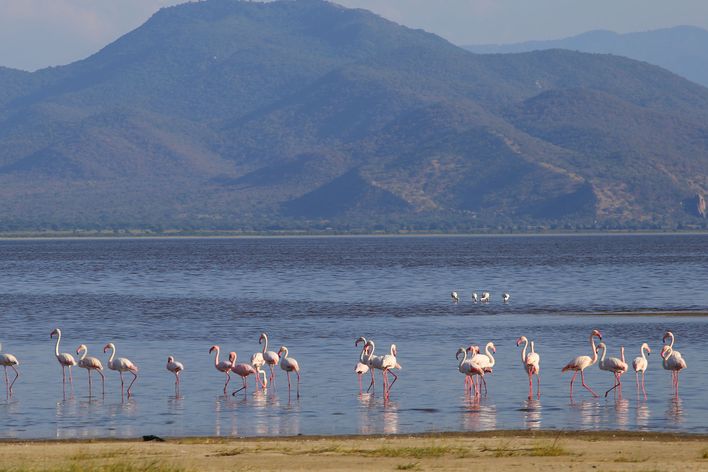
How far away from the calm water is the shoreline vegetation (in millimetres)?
1613

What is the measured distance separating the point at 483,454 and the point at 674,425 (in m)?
5.79

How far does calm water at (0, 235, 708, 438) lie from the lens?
27641 mm

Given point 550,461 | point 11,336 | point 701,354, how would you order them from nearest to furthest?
point 550,461, point 701,354, point 11,336

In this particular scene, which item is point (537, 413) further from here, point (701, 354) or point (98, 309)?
point (98, 309)

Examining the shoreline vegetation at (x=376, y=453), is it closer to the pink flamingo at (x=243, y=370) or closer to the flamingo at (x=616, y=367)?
the flamingo at (x=616, y=367)

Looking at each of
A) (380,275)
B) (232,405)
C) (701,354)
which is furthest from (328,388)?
(380,275)

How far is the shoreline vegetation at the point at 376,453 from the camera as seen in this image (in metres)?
20.6

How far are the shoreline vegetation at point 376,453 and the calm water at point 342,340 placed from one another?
161 centimetres

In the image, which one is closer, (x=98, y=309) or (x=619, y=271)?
(x=98, y=309)

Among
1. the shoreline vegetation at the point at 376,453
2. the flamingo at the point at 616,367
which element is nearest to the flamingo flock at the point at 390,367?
the flamingo at the point at 616,367

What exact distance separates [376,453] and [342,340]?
22.9 meters

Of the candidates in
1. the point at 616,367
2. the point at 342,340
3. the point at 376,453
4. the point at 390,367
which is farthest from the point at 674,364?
the point at 342,340

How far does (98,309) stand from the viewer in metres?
63.2

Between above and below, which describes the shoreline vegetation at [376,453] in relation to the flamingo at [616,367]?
below
